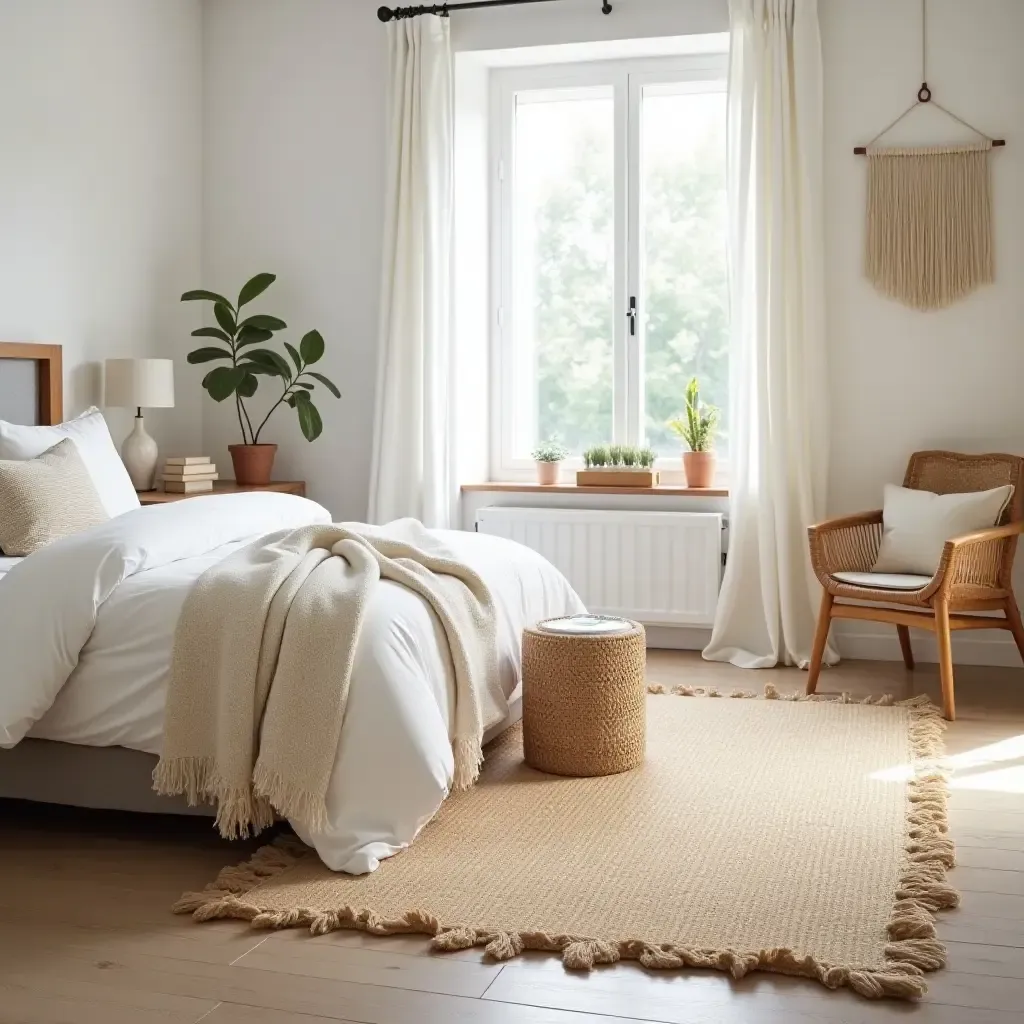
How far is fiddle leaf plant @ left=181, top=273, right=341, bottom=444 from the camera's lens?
5.25m

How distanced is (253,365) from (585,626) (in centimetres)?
235

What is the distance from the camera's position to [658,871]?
2789 mm

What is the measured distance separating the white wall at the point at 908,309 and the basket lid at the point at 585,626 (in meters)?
1.84

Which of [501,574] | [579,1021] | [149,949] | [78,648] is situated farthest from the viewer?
[501,574]

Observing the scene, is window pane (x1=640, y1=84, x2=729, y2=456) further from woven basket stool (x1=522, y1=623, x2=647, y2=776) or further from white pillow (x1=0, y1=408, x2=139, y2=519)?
Result: white pillow (x1=0, y1=408, x2=139, y2=519)

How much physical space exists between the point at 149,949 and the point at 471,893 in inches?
25.5

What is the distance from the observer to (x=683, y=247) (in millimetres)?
5535

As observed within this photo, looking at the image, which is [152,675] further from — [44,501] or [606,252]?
[606,252]

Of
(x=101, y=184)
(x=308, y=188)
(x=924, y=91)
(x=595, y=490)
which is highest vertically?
(x=924, y=91)

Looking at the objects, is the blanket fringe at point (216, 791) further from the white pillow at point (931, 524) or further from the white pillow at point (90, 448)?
the white pillow at point (931, 524)

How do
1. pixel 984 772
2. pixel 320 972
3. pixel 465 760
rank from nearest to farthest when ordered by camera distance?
1. pixel 320 972
2. pixel 465 760
3. pixel 984 772

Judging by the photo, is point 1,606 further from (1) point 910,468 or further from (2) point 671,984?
(1) point 910,468

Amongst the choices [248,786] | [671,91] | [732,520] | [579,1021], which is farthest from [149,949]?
[671,91]

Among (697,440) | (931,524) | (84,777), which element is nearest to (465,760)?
(84,777)
